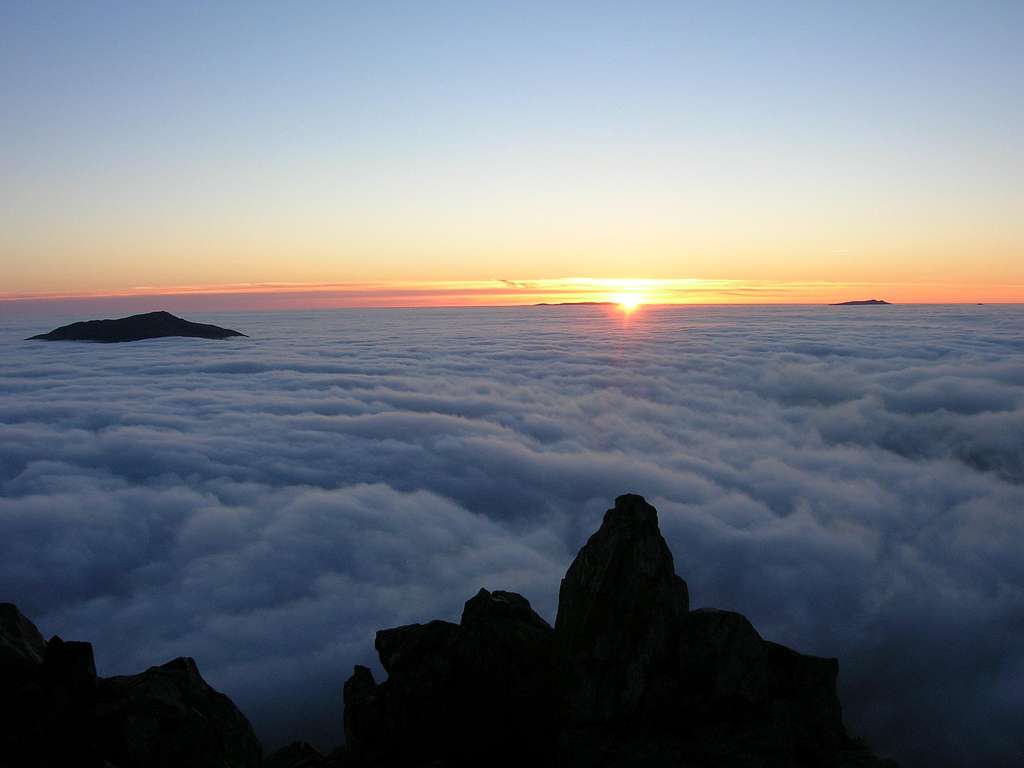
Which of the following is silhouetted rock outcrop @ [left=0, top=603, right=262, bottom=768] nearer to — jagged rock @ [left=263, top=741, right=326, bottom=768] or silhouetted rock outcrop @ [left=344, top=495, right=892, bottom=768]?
jagged rock @ [left=263, top=741, right=326, bottom=768]

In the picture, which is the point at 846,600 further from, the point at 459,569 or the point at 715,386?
the point at 715,386

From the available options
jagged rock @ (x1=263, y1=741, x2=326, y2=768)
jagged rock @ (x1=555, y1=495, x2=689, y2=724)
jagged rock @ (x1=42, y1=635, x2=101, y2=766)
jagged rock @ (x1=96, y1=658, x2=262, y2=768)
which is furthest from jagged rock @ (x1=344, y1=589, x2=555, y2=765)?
jagged rock @ (x1=42, y1=635, x2=101, y2=766)

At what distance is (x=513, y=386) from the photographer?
11425 centimetres

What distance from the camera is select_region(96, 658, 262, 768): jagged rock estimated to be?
41.8 feet

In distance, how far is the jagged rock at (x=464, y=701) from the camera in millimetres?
16141

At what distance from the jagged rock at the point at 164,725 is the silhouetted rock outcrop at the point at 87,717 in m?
0.02

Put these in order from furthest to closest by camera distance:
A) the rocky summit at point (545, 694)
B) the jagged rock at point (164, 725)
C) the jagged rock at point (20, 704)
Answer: the rocky summit at point (545, 694) → the jagged rock at point (164, 725) → the jagged rock at point (20, 704)

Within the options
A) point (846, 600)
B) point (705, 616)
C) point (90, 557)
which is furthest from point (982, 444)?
point (90, 557)

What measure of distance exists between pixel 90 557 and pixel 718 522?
155 ft

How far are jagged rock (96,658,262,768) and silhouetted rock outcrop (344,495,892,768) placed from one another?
3738mm

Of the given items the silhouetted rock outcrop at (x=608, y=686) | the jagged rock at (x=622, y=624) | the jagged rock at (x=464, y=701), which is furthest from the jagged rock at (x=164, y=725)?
the jagged rock at (x=622, y=624)

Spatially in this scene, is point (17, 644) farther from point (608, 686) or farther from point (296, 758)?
point (608, 686)

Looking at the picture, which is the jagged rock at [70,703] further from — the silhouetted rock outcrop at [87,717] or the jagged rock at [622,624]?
the jagged rock at [622,624]

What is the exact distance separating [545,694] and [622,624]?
2750 millimetres
